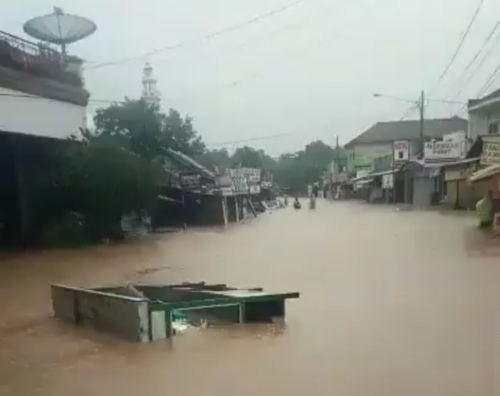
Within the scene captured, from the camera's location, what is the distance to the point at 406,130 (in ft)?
267

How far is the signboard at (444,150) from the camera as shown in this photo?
1564 inches

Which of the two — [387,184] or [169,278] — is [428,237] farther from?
[387,184]

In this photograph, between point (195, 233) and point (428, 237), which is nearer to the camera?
point (428, 237)

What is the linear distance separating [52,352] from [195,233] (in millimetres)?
20361

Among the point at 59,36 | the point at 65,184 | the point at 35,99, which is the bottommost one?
the point at 65,184

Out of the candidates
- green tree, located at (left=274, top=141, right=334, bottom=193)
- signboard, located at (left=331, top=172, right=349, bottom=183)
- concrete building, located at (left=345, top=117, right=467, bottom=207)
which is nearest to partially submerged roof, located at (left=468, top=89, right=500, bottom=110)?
concrete building, located at (left=345, top=117, right=467, bottom=207)

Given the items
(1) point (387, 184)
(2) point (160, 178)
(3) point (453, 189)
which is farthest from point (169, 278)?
(1) point (387, 184)

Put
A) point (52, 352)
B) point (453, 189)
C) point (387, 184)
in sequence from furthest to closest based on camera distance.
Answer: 1. point (387, 184)
2. point (453, 189)
3. point (52, 352)

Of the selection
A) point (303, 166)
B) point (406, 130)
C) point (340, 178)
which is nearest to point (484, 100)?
point (406, 130)

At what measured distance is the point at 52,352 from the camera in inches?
300

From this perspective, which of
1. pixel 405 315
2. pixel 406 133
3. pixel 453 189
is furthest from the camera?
pixel 406 133

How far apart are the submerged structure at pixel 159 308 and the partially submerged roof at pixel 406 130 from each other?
2685 inches

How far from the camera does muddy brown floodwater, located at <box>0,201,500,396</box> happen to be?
616 centimetres

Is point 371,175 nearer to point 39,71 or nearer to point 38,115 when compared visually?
point 39,71
